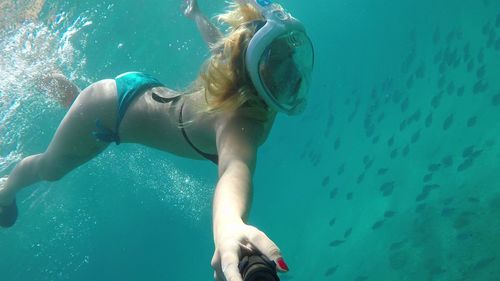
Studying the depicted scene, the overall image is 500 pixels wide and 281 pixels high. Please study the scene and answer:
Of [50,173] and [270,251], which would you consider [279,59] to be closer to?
[270,251]

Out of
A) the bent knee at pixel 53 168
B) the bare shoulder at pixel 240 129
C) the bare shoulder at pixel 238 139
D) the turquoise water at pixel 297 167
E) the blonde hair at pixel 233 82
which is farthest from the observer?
the turquoise water at pixel 297 167

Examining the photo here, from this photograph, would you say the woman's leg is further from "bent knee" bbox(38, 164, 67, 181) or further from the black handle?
the black handle

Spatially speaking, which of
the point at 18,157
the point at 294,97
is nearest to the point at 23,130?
the point at 18,157

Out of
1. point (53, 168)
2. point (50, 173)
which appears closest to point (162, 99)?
point (53, 168)

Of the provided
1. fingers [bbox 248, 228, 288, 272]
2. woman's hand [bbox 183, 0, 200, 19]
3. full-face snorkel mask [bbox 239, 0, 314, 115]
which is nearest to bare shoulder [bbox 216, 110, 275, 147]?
full-face snorkel mask [bbox 239, 0, 314, 115]

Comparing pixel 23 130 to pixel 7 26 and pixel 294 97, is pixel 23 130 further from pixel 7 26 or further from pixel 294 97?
pixel 294 97

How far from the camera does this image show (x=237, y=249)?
1160 mm

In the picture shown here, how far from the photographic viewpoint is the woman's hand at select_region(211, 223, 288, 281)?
1103 millimetres

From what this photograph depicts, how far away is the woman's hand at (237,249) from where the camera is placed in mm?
1103

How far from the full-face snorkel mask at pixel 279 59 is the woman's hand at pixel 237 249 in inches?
47.6

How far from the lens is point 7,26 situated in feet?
36.7

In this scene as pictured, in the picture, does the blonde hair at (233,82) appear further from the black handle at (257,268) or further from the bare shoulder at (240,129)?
the black handle at (257,268)

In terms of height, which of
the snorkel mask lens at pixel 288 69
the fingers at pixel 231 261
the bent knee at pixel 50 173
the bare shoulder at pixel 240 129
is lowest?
the fingers at pixel 231 261

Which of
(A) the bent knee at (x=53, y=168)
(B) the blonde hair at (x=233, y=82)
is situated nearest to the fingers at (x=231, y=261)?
(B) the blonde hair at (x=233, y=82)
